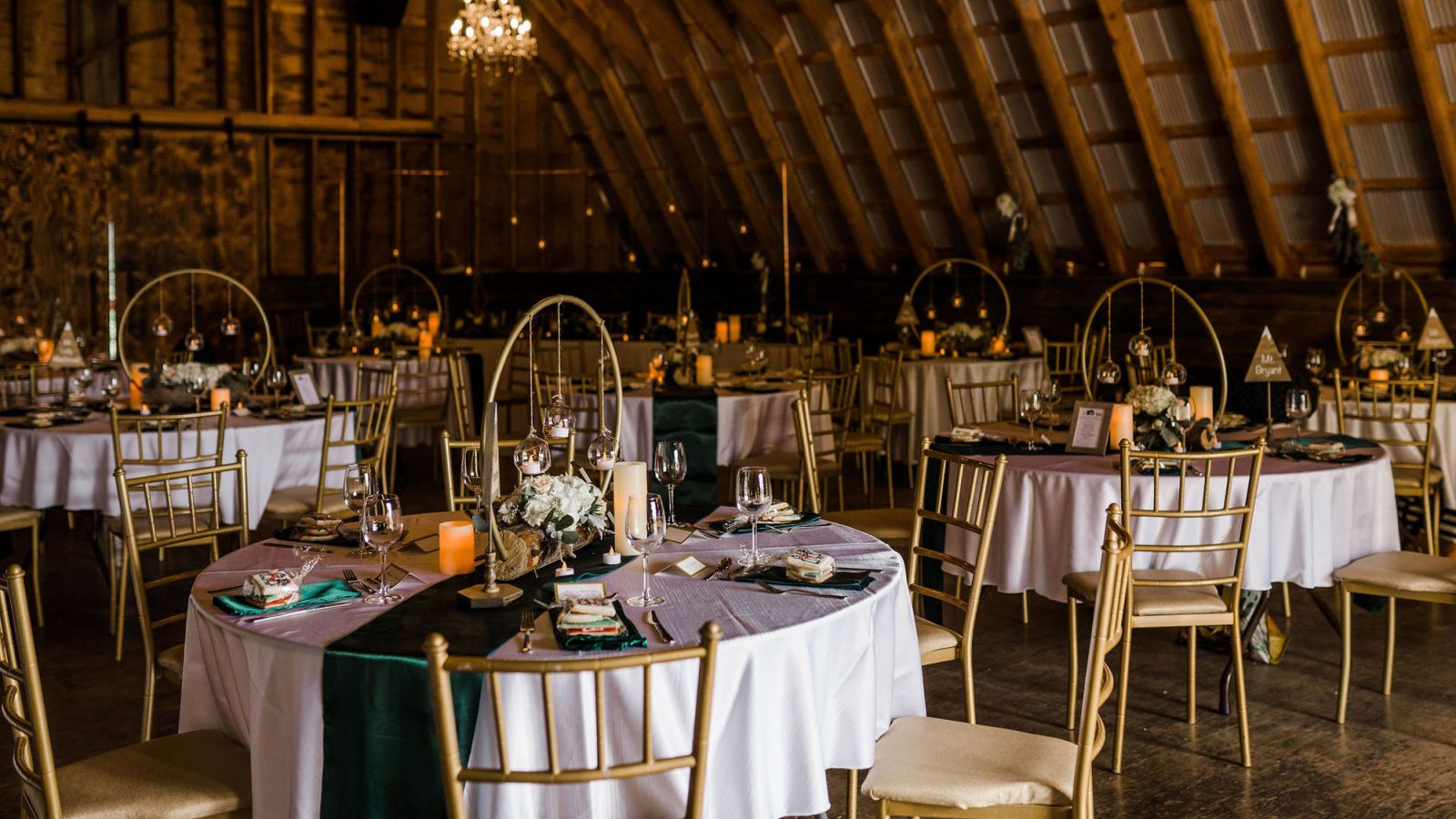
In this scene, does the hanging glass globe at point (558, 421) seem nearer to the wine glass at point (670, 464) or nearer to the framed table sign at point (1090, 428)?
the wine glass at point (670, 464)

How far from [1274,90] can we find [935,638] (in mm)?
→ 7172

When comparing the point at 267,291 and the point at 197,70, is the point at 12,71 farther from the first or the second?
the point at 267,291

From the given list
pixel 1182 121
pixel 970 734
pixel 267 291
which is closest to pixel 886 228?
pixel 1182 121

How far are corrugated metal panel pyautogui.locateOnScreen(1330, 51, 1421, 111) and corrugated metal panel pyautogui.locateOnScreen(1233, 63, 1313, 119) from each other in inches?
12.9

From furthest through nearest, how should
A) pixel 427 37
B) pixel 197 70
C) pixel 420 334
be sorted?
pixel 427 37 < pixel 197 70 < pixel 420 334

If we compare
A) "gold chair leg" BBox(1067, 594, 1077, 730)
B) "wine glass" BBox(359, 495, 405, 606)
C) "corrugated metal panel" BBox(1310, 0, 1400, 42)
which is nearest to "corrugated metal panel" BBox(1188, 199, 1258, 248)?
"corrugated metal panel" BBox(1310, 0, 1400, 42)

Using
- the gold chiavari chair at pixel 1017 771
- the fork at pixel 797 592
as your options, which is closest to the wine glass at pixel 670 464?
the fork at pixel 797 592

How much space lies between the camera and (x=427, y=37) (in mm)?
14945

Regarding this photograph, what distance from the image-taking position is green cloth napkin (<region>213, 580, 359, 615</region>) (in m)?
2.95

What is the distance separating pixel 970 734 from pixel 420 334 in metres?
8.03

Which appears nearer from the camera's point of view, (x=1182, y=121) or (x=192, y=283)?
(x=1182, y=121)

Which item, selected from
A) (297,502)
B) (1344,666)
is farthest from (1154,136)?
(297,502)

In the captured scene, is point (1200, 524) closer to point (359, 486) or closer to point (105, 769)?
point (359, 486)

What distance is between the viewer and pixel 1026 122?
37.3 feet
